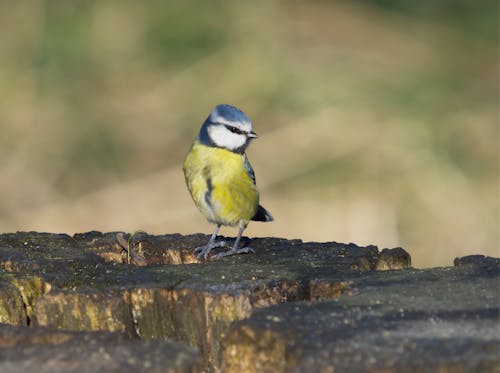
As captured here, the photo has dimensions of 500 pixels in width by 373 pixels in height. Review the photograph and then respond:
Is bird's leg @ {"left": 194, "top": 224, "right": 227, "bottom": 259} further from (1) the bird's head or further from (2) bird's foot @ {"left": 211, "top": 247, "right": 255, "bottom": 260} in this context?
(1) the bird's head

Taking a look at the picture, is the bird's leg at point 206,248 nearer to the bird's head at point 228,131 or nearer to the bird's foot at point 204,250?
the bird's foot at point 204,250

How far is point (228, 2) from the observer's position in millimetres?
8766

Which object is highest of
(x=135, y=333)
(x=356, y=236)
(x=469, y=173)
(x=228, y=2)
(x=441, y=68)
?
(x=228, y=2)

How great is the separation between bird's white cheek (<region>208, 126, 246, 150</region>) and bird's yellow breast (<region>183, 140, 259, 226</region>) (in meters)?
0.03

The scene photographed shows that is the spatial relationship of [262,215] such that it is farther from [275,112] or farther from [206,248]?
[275,112]

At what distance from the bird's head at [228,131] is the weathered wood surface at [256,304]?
639 millimetres

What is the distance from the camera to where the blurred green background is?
7.04 m

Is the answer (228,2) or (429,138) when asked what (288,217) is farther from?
(228,2)

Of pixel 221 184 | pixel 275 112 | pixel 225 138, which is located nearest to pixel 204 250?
pixel 221 184

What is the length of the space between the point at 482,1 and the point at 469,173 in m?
2.55

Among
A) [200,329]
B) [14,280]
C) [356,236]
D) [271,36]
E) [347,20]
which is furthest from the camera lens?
[347,20]

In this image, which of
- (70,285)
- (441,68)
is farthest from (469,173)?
(70,285)

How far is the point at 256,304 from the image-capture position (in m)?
3.48

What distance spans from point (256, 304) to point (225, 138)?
1.59 metres
